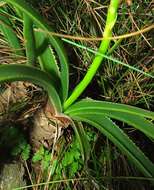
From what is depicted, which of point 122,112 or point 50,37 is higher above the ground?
point 50,37

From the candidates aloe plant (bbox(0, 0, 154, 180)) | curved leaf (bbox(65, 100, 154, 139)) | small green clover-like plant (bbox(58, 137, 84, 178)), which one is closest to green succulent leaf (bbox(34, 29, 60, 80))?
aloe plant (bbox(0, 0, 154, 180))

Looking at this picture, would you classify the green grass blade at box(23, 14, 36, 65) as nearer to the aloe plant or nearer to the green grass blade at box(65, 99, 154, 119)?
the aloe plant

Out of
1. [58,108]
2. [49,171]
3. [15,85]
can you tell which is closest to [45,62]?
[58,108]

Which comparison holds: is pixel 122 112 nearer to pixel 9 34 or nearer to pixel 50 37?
pixel 50 37

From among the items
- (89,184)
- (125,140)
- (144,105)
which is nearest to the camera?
(125,140)

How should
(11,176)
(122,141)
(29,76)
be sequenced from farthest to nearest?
(11,176)
(122,141)
(29,76)

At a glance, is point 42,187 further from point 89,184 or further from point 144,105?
point 144,105

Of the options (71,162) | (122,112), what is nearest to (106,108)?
(122,112)
